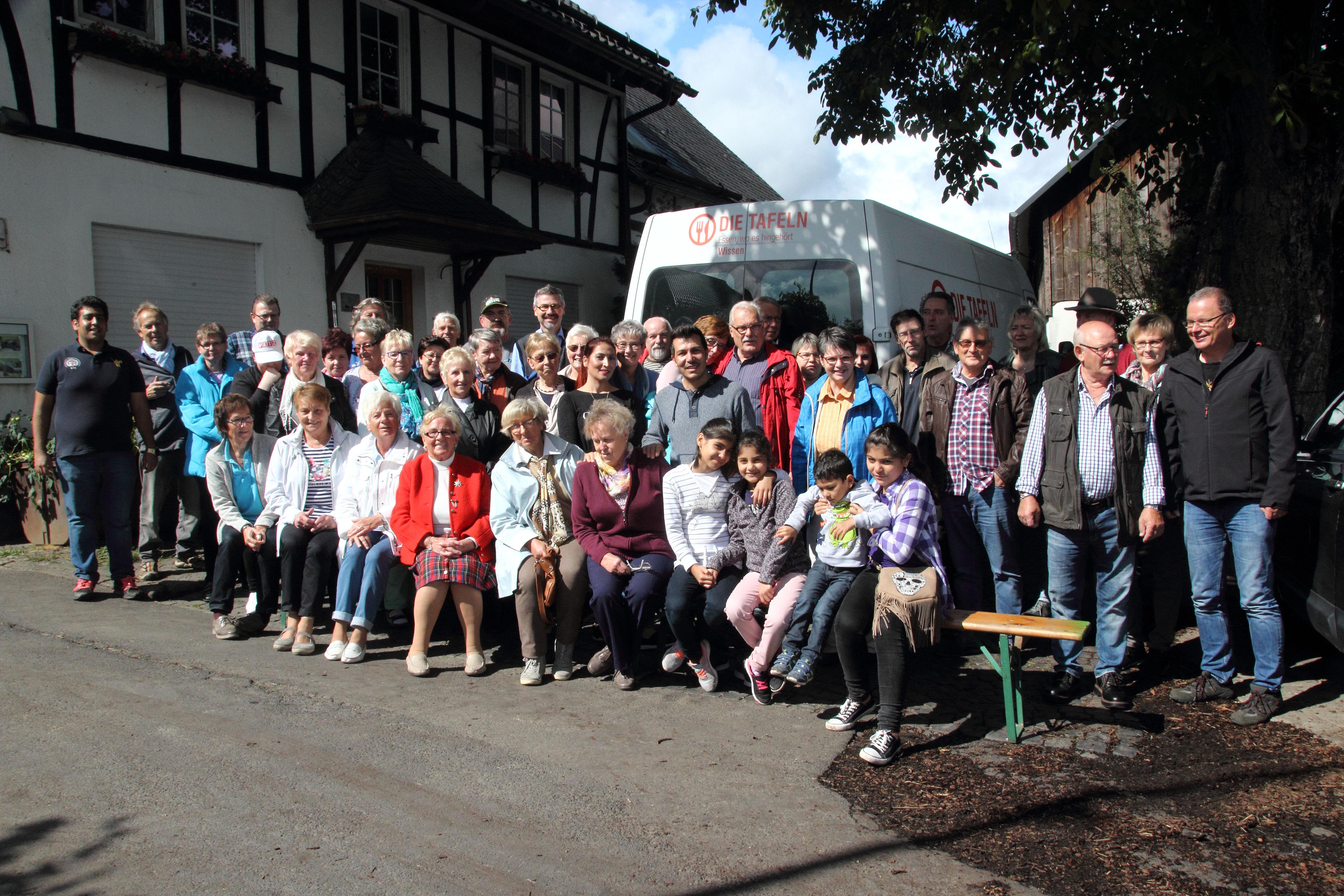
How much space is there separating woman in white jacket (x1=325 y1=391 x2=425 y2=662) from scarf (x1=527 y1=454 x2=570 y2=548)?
2.43 ft

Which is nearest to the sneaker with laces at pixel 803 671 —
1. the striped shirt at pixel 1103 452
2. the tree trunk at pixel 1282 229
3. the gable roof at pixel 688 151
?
the striped shirt at pixel 1103 452

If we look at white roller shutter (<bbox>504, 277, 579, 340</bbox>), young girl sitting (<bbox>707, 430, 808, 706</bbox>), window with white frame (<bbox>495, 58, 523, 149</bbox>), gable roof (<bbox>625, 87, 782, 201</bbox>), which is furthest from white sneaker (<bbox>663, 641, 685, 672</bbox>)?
gable roof (<bbox>625, 87, 782, 201</bbox>)

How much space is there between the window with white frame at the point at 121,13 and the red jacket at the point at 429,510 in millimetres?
7167

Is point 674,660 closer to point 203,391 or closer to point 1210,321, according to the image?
point 1210,321

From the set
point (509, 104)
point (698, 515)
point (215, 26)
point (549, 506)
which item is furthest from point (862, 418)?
point (509, 104)

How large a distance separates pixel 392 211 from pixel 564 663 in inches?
282

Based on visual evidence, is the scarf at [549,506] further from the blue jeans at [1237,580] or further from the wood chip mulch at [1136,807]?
the blue jeans at [1237,580]

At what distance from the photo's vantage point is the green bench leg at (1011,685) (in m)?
4.05

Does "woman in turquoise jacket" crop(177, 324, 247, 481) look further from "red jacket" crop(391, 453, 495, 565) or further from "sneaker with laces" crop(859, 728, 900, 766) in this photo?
"sneaker with laces" crop(859, 728, 900, 766)

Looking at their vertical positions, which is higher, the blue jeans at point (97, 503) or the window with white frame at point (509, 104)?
the window with white frame at point (509, 104)

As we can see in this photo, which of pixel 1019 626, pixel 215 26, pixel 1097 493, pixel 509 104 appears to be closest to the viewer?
pixel 1019 626

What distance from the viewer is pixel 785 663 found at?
460 centimetres

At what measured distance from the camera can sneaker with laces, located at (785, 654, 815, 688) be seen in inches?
178

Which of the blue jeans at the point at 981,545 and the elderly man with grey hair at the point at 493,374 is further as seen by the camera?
the elderly man with grey hair at the point at 493,374
